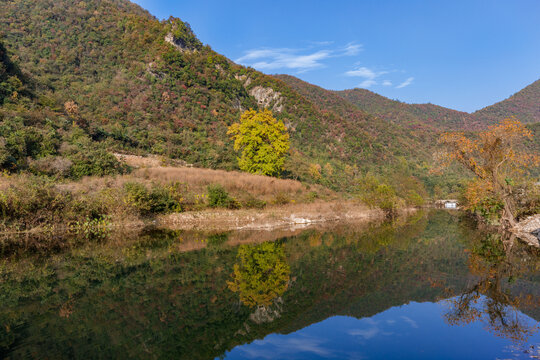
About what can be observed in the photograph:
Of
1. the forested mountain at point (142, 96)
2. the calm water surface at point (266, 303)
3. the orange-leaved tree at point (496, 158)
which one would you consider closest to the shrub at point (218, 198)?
the calm water surface at point (266, 303)

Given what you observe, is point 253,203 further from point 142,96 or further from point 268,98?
point 268,98

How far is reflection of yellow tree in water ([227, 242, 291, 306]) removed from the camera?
950 centimetres

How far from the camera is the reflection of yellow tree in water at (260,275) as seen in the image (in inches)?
374

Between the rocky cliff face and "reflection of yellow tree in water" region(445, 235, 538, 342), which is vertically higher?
the rocky cliff face

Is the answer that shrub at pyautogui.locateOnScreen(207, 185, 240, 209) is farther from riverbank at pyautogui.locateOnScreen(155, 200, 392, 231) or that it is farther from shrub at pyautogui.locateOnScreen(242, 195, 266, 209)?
shrub at pyautogui.locateOnScreen(242, 195, 266, 209)

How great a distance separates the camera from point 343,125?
85.2 meters

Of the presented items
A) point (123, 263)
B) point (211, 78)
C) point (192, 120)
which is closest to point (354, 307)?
point (123, 263)

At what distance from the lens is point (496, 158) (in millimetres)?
22484

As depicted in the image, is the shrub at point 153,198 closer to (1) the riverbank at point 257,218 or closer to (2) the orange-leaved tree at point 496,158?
(1) the riverbank at point 257,218

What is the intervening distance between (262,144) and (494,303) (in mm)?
33098

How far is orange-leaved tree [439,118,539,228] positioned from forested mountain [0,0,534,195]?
26.9m

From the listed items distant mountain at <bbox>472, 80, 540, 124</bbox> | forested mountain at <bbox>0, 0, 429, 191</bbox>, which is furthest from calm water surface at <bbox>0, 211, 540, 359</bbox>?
distant mountain at <bbox>472, 80, 540, 124</bbox>

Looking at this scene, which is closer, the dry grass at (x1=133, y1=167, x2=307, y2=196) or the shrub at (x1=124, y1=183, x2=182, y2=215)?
the shrub at (x1=124, y1=183, x2=182, y2=215)

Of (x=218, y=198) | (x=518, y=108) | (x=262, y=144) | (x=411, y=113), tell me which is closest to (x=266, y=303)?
(x=218, y=198)
